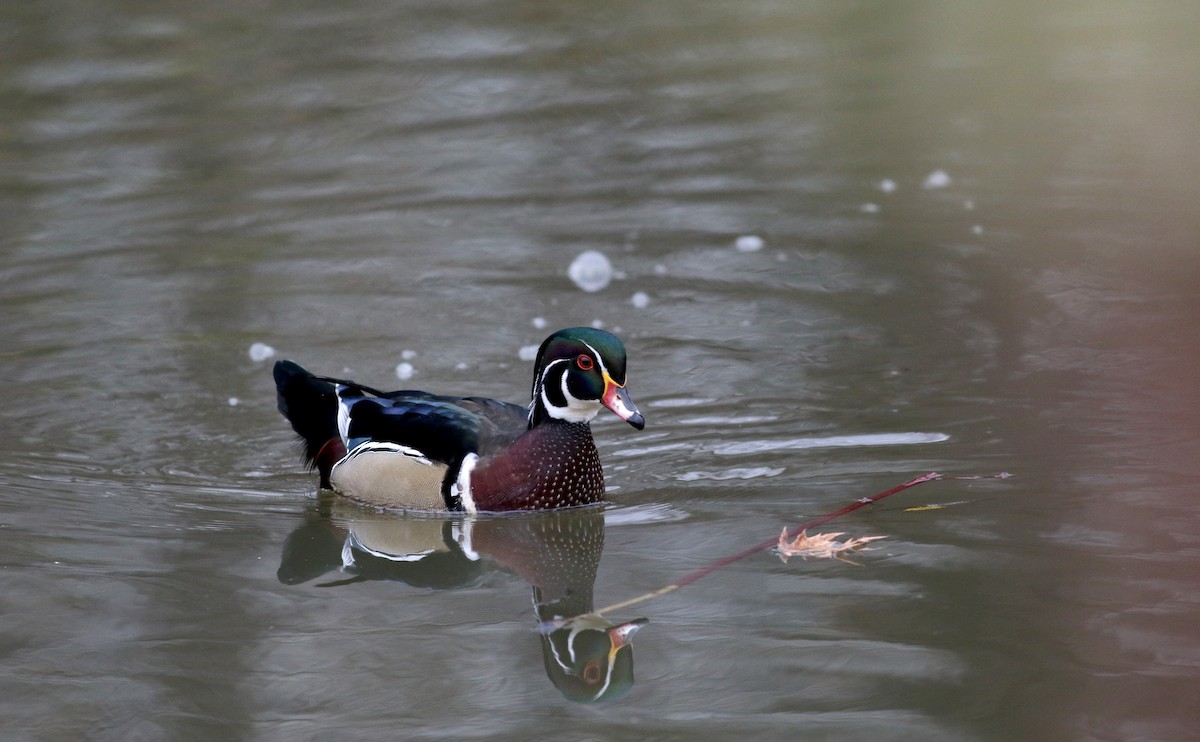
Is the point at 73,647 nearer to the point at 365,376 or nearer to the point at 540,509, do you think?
the point at 540,509

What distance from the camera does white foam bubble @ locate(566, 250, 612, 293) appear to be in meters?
8.38

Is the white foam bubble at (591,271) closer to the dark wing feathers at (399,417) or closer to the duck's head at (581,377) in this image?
the dark wing feathers at (399,417)

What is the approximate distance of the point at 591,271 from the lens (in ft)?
27.9

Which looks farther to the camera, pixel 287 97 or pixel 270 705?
pixel 287 97

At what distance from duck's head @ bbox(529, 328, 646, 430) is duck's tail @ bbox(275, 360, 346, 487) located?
0.94 meters

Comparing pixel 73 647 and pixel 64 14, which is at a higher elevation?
pixel 64 14

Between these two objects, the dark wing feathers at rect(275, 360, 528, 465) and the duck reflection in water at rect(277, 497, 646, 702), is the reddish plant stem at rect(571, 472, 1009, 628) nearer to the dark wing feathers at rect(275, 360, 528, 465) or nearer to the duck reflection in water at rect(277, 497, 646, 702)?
the duck reflection in water at rect(277, 497, 646, 702)

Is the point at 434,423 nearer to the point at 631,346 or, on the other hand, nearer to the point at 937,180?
the point at 631,346

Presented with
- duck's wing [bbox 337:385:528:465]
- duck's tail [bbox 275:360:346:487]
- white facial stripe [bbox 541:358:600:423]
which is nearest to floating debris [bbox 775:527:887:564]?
white facial stripe [bbox 541:358:600:423]

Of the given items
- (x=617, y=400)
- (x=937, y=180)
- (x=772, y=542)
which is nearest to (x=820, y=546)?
(x=772, y=542)

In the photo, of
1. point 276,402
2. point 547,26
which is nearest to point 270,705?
point 276,402

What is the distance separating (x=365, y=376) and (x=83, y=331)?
1.65m

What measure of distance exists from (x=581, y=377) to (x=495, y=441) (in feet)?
1.50

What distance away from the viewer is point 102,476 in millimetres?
6414
